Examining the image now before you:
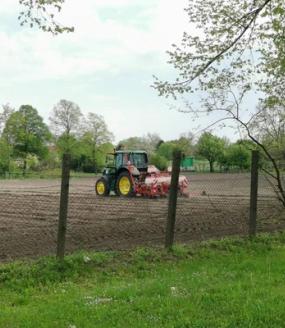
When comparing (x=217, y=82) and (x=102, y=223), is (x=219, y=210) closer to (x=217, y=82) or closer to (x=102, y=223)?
(x=102, y=223)

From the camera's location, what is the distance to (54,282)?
7.41 m

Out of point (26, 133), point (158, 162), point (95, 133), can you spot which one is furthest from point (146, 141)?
point (158, 162)

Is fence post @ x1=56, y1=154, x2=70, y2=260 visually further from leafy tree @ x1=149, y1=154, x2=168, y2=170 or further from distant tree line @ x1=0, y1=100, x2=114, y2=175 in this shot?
distant tree line @ x1=0, y1=100, x2=114, y2=175

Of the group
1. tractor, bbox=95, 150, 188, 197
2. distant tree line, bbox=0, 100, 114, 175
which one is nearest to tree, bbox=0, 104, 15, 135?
distant tree line, bbox=0, 100, 114, 175

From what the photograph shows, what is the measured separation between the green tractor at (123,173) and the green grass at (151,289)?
54.3 ft

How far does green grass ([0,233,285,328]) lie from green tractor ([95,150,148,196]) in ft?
54.3

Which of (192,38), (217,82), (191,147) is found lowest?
(191,147)

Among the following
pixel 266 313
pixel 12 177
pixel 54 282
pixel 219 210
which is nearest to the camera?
pixel 266 313

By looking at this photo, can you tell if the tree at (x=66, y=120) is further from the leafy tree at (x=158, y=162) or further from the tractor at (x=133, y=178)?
the tractor at (x=133, y=178)

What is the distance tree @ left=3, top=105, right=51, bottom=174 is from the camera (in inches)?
3285

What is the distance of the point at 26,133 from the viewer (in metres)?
86.6

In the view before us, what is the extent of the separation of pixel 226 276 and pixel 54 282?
240 centimetres

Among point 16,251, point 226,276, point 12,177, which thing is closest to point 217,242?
point 226,276

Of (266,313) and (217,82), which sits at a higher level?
(217,82)
